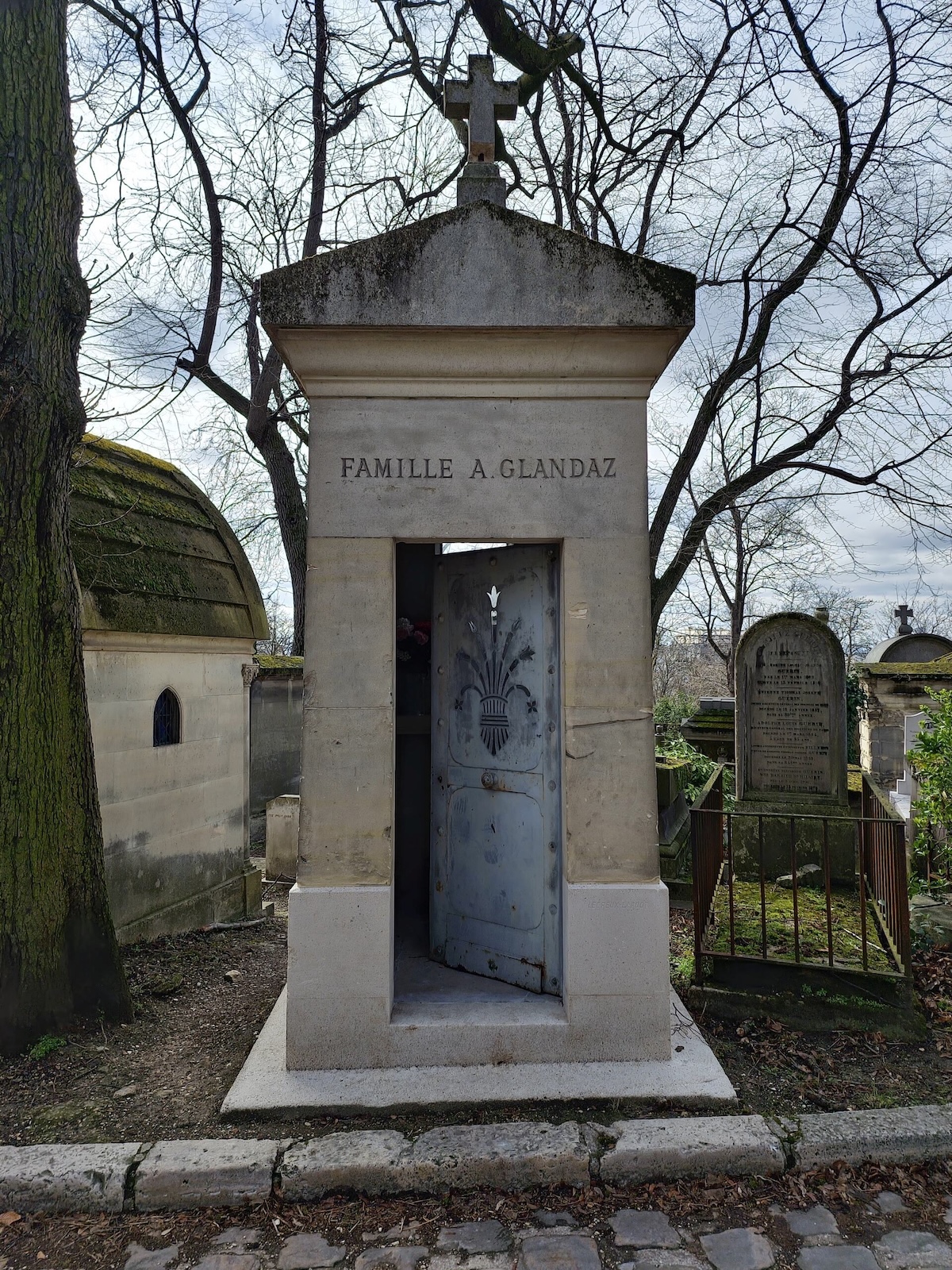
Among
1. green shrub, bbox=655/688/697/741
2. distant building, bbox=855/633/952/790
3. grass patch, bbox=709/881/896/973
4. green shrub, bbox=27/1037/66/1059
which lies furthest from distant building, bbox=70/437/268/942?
green shrub, bbox=655/688/697/741

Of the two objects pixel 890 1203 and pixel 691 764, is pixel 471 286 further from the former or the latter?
pixel 691 764

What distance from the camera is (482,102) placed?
3859 millimetres

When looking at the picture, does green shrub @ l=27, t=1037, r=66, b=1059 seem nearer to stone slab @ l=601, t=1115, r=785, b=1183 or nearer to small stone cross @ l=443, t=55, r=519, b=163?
stone slab @ l=601, t=1115, r=785, b=1183

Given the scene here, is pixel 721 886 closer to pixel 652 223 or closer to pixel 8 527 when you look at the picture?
pixel 8 527

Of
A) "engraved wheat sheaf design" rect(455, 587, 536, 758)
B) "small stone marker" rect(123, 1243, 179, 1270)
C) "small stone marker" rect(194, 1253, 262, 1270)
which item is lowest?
"small stone marker" rect(123, 1243, 179, 1270)

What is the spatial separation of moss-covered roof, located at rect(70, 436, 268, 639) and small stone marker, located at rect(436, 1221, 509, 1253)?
441cm

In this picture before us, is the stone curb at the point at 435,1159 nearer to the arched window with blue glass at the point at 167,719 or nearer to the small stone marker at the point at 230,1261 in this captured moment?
the small stone marker at the point at 230,1261

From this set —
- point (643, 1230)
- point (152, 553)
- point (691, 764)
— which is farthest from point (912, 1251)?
point (691, 764)

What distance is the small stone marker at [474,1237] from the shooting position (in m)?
2.54

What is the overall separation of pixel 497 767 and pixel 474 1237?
190 centimetres

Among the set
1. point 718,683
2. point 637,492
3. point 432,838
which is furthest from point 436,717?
point 718,683

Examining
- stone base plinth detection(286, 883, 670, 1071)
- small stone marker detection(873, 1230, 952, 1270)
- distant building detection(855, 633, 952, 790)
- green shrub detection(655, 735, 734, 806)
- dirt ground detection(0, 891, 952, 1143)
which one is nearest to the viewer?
small stone marker detection(873, 1230, 952, 1270)

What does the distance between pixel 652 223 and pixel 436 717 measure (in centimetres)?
971

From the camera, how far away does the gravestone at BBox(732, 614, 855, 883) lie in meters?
6.83
